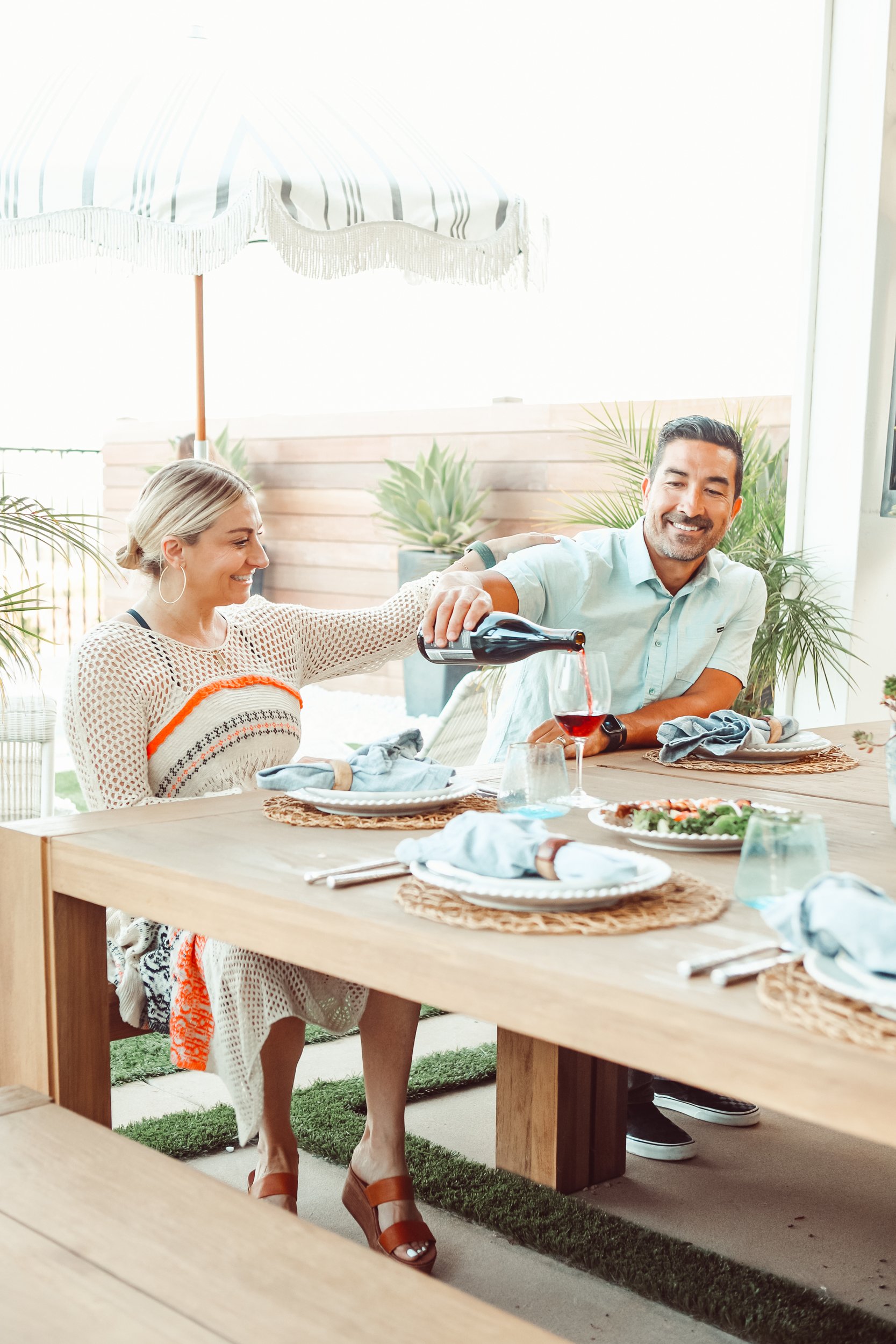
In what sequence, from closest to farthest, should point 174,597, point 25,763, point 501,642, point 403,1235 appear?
point 403,1235, point 501,642, point 174,597, point 25,763

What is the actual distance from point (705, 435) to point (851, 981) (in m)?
1.77

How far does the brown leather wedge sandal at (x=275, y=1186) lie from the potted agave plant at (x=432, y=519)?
457 cm

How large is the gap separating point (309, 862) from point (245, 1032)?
1.19 ft

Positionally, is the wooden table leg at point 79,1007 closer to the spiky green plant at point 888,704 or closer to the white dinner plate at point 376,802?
the white dinner plate at point 376,802

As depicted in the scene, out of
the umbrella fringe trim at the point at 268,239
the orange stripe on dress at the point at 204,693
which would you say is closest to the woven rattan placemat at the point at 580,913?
the orange stripe on dress at the point at 204,693

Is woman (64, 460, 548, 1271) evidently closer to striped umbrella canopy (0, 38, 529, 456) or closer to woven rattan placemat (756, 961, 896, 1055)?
woven rattan placemat (756, 961, 896, 1055)

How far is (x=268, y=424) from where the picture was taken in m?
7.46

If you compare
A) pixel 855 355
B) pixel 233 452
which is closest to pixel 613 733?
pixel 855 355

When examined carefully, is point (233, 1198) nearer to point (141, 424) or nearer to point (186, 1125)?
point (186, 1125)

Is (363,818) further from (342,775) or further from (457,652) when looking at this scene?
(457,652)

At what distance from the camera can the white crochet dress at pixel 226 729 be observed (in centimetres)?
A: 163

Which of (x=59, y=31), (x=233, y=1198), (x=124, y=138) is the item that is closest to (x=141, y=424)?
(x=59, y=31)

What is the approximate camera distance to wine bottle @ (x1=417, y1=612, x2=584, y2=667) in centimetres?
184

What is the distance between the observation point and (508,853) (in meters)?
1.20
